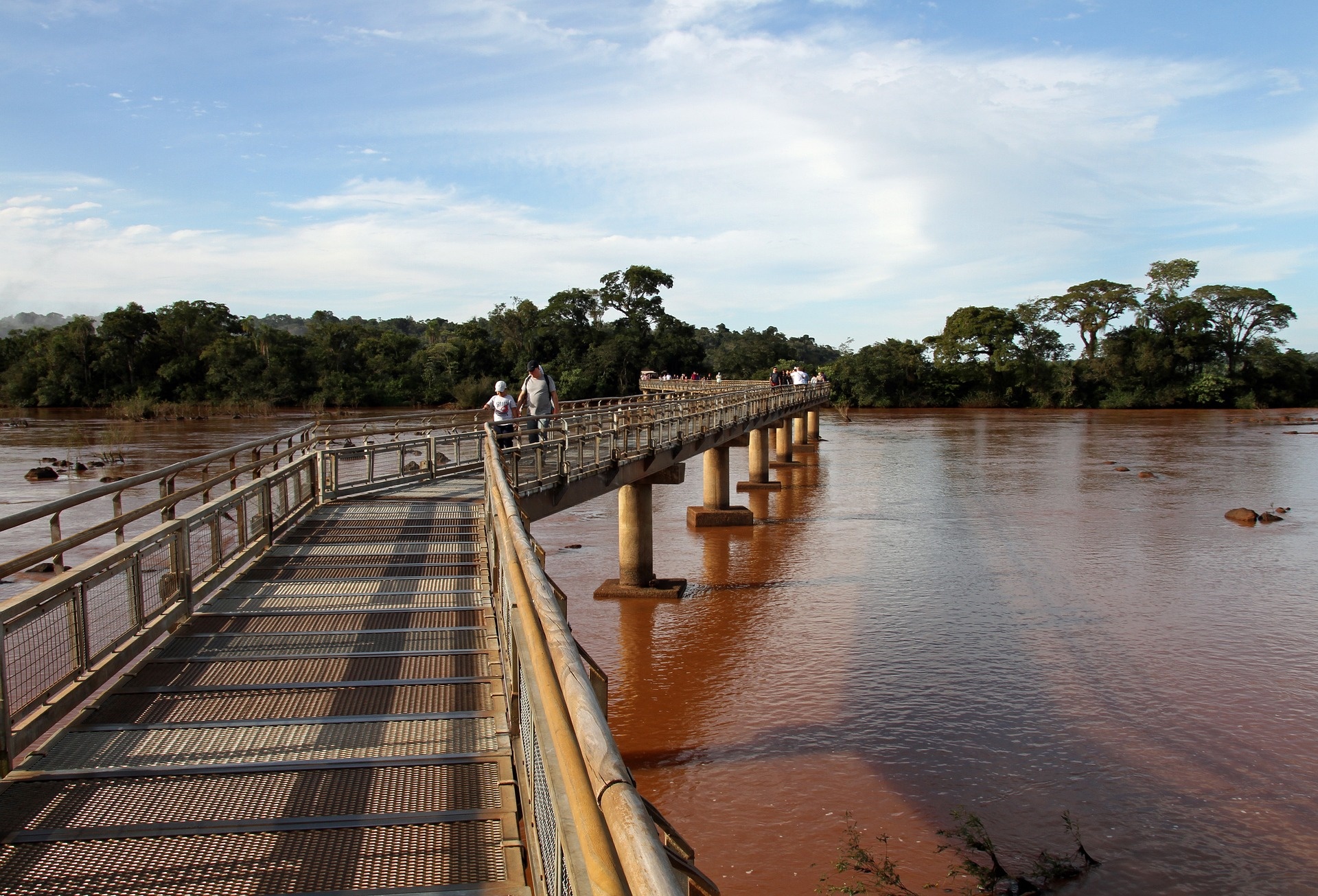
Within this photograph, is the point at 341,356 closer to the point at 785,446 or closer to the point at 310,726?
the point at 785,446

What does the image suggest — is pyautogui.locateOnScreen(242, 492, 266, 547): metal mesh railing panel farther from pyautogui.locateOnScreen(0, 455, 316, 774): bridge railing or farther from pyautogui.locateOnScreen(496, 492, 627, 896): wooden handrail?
pyautogui.locateOnScreen(496, 492, 627, 896): wooden handrail

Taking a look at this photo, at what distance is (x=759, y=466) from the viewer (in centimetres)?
3428

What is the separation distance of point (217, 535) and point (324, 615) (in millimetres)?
1498

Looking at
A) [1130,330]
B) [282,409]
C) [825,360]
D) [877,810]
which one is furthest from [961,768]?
[825,360]

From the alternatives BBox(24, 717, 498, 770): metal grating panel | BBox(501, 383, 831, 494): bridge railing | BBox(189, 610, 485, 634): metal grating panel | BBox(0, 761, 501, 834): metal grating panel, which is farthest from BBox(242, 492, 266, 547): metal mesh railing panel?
BBox(0, 761, 501, 834): metal grating panel

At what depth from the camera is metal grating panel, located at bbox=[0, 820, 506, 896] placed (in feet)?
11.2

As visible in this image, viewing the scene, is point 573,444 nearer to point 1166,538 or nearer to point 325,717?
point 325,717

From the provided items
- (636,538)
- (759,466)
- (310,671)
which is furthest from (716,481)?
(310,671)

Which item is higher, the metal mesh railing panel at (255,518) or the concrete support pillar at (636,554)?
the metal mesh railing panel at (255,518)

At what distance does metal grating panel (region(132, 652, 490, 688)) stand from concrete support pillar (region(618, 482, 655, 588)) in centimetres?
1277

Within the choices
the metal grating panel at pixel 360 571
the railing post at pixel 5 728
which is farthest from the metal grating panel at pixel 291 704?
the metal grating panel at pixel 360 571

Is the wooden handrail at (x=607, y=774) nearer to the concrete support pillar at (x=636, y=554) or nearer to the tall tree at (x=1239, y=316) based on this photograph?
the concrete support pillar at (x=636, y=554)

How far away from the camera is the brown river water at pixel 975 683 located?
30.1 feet

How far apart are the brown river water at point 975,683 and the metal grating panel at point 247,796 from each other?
16.6 feet
